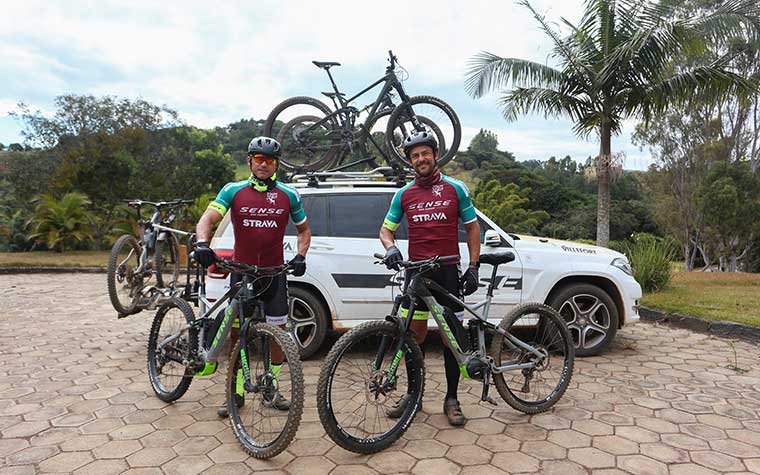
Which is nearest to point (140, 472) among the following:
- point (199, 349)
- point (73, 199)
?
point (199, 349)

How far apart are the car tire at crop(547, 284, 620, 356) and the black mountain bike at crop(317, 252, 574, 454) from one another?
131cm

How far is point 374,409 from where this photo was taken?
3.48m

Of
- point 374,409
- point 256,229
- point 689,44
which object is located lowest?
point 374,409

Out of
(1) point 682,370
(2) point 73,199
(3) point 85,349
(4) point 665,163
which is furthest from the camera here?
(4) point 665,163

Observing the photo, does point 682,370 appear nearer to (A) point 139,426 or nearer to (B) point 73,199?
(A) point 139,426

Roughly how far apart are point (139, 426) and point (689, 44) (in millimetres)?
11638

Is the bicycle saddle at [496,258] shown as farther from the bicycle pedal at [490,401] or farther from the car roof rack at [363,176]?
the car roof rack at [363,176]

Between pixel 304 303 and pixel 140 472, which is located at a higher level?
pixel 304 303

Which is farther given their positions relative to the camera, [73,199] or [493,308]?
[73,199]

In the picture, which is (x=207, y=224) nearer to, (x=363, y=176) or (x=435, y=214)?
(x=435, y=214)

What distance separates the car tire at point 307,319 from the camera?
4965mm

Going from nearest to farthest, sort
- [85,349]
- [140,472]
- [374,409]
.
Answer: [140,472], [374,409], [85,349]

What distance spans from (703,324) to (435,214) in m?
5.16

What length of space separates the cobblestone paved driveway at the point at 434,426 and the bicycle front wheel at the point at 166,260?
90 centimetres
